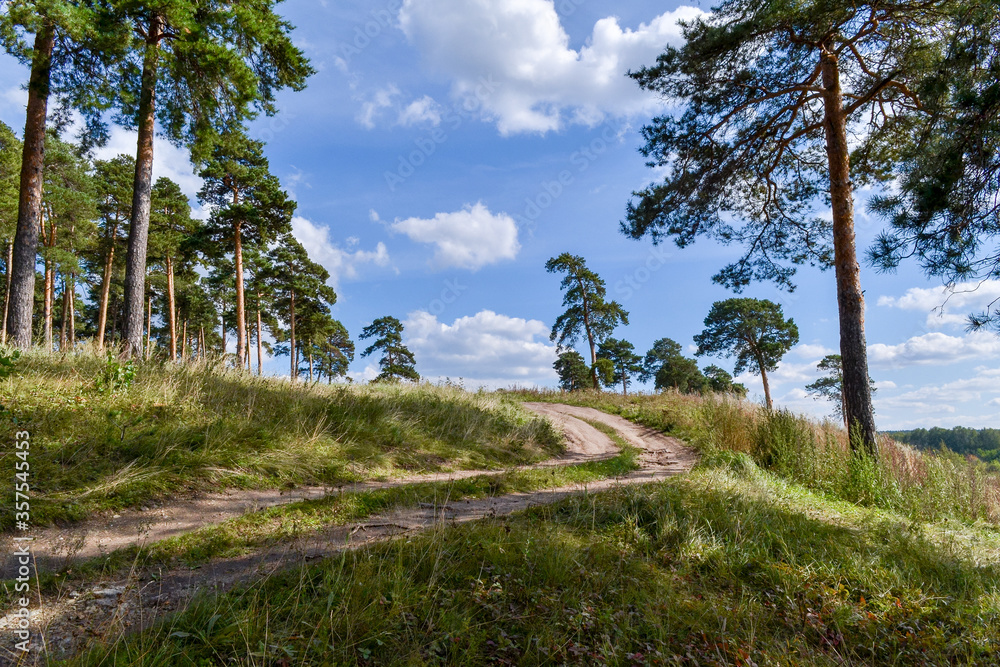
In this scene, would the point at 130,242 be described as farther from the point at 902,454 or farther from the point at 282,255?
the point at 282,255

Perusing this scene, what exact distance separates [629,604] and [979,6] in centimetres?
882

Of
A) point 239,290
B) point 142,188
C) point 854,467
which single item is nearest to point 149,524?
point 142,188

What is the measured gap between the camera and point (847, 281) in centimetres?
925

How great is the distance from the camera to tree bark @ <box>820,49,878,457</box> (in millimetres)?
8922

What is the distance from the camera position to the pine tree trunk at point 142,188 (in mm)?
9195

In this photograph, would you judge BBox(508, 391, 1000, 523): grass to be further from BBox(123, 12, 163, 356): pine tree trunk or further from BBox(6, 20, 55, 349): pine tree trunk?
BBox(6, 20, 55, 349): pine tree trunk

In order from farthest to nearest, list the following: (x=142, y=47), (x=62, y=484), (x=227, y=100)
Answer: (x=227, y=100), (x=142, y=47), (x=62, y=484)

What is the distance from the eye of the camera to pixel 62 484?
4762mm

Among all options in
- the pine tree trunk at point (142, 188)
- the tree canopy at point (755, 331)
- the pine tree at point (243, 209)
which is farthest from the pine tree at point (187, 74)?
the tree canopy at point (755, 331)

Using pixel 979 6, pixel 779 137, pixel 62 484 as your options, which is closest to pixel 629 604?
pixel 62 484

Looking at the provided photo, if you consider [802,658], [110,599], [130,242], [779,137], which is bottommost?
[802,658]

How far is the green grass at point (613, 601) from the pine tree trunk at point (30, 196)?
975 cm

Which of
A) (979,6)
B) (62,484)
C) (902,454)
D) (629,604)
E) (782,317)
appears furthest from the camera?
(782,317)

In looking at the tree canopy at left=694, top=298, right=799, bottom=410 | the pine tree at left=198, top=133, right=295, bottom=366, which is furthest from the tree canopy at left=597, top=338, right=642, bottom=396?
the pine tree at left=198, top=133, right=295, bottom=366
